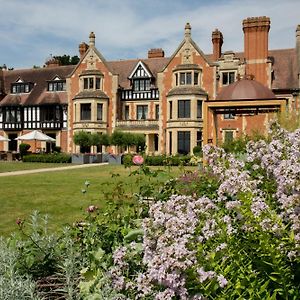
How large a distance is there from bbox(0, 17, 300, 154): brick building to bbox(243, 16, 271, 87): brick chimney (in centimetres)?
9

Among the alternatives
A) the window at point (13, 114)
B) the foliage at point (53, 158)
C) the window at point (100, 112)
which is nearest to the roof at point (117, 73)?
the window at point (13, 114)

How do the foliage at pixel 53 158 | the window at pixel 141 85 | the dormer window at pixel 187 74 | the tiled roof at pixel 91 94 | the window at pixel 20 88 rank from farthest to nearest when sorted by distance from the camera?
the window at pixel 20 88
the window at pixel 141 85
the tiled roof at pixel 91 94
the dormer window at pixel 187 74
the foliage at pixel 53 158

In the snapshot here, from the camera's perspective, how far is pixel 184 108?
39.1 metres

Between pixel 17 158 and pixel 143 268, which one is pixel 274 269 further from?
pixel 17 158

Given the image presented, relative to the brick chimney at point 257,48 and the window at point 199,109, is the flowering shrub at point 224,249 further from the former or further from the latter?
the brick chimney at point 257,48

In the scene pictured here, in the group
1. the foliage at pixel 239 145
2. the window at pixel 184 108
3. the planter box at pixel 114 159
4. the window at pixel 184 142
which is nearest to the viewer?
the foliage at pixel 239 145

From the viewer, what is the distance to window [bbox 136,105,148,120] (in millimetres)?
43969

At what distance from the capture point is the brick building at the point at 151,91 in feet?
127

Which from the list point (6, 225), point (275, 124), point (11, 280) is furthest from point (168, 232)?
point (6, 225)

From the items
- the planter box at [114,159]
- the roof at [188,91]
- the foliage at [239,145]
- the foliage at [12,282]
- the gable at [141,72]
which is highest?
the gable at [141,72]

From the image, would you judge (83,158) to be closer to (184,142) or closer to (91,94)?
(184,142)

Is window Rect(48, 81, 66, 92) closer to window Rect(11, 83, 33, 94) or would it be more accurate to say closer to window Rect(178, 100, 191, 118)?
window Rect(11, 83, 33, 94)

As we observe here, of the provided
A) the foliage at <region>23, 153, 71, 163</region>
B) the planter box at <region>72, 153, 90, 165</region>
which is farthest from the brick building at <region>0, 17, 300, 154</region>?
the planter box at <region>72, 153, 90, 165</region>

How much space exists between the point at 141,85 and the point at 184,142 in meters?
8.86
